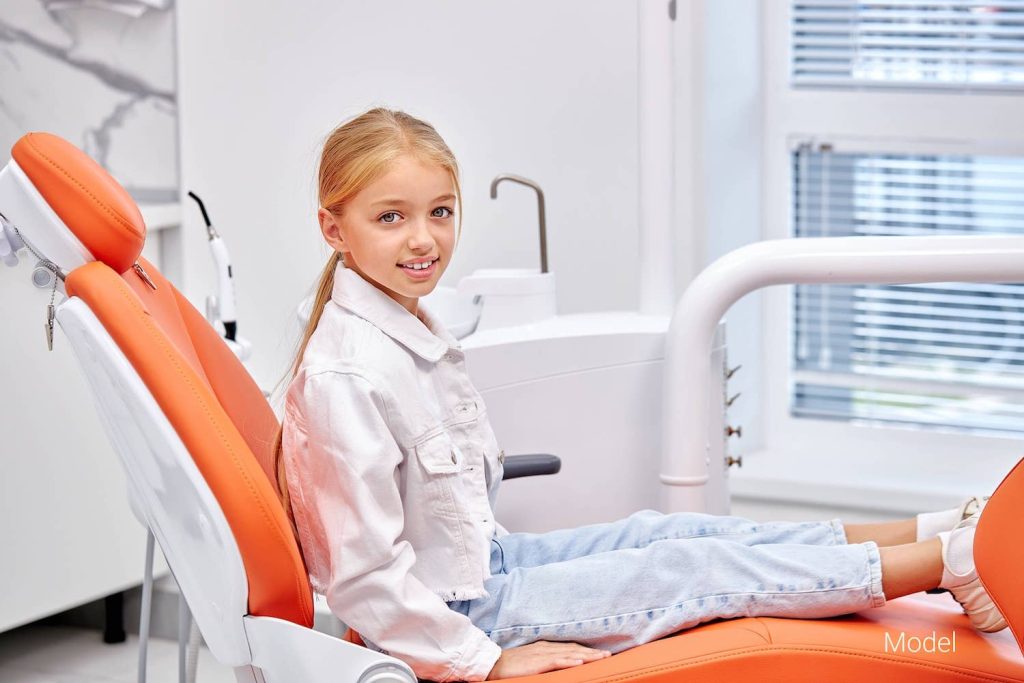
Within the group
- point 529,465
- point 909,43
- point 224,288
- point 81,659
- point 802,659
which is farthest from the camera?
point 909,43

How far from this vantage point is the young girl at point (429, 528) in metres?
1.22

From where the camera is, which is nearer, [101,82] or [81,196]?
[81,196]

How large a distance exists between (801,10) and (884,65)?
0.63ft

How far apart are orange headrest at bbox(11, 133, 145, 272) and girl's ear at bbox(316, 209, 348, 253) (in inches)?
7.9

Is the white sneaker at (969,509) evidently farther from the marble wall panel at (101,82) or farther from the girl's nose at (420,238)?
the marble wall panel at (101,82)

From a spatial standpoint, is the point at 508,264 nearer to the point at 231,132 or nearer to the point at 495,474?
the point at 231,132

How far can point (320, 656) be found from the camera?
1.15 m

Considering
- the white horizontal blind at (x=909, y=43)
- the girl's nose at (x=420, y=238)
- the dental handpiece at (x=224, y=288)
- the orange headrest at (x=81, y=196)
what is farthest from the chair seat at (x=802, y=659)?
the white horizontal blind at (x=909, y=43)

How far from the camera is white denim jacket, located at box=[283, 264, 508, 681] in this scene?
1209 millimetres

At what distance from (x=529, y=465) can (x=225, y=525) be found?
54cm

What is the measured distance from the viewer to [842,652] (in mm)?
1249

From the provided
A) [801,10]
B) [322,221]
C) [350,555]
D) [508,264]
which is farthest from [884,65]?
[350,555]

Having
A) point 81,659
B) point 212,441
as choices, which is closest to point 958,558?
point 212,441

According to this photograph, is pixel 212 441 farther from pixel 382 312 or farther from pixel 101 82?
pixel 101 82
